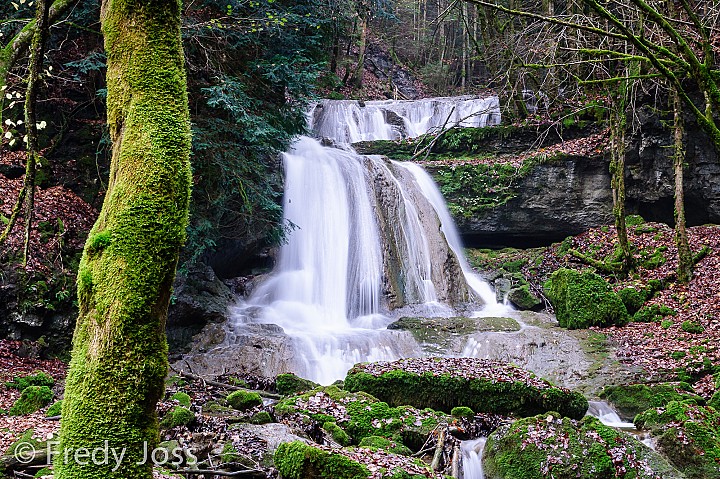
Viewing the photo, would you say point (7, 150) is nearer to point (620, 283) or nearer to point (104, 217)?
point (104, 217)

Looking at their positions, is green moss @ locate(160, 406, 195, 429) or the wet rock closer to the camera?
green moss @ locate(160, 406, 195, 429)

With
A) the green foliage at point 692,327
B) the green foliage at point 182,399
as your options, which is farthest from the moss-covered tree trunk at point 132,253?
the green foliage at point 692,327

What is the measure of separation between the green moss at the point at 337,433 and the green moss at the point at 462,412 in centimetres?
183

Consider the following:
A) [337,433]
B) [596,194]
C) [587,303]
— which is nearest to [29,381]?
[337,433]

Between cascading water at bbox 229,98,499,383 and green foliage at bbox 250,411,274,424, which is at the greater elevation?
cascading water at bbox 229,98,499,383

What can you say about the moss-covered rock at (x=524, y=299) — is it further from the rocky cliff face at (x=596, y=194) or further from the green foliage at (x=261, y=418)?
the green foliage at (x=261, y=418)

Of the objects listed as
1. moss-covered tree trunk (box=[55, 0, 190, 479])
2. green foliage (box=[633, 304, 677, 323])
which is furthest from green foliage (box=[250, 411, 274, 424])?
green foliage (box=[633, 304, 677, 323])

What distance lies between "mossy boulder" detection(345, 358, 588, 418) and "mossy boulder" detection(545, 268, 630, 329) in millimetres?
4736

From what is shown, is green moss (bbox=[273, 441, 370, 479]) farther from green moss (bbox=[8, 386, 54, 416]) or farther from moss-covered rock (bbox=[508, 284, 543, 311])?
moss-covered rock (bbox=[508, 284, 543, 311])

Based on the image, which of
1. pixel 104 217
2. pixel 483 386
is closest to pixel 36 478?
pixel 104 217

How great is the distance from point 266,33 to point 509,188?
32.2ft

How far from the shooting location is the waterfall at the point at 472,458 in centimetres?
590

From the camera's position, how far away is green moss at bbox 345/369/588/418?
7.51 m

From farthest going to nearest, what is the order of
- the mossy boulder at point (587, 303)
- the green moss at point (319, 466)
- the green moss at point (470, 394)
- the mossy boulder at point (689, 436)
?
the mossy boulder at point (587, 303)
the green moss at point (470, 394)
the mossy boulder at point (689, 436)
the green moss at point (319, 466)
